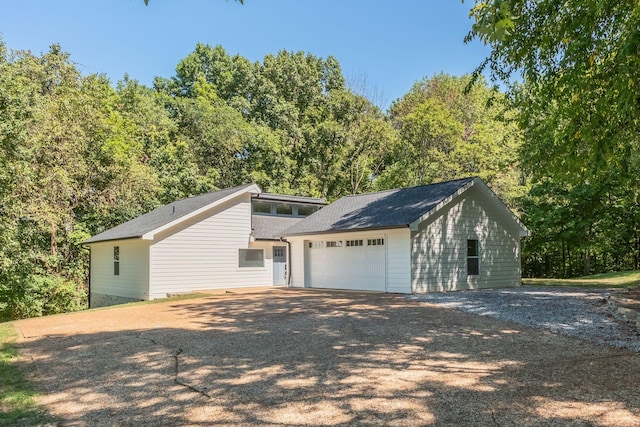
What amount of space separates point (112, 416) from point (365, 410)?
95.9 inches

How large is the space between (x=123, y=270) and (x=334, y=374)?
17.0 metres

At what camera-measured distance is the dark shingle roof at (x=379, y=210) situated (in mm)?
16141

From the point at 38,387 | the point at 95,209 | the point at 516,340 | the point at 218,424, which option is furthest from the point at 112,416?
the point at 95,209

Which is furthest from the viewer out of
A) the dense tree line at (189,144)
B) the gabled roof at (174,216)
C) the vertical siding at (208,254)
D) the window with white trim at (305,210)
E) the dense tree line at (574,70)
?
the window with white trim at (305,210)

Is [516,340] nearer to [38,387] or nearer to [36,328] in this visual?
[38,387]

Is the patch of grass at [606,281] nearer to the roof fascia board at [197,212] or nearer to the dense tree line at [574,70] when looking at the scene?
the dense tree line at [574,70]

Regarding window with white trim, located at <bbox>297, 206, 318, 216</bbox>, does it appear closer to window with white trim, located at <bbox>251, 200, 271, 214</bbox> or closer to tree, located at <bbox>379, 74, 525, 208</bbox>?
window with white trim, located at <bbox>251, 200, 271, 214</bbox>

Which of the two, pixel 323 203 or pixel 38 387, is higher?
pixel 323 203

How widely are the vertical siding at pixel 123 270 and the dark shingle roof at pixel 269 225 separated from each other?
16.1 ft

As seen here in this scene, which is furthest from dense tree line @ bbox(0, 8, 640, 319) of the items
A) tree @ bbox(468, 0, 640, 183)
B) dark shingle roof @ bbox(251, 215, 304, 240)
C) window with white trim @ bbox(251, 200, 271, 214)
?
dark shingle roof @ bbox(251, 215, 304, 240)

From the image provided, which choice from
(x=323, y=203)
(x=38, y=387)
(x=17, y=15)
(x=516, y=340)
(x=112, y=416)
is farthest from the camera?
(x=323, y=203)

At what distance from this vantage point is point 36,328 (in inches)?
426

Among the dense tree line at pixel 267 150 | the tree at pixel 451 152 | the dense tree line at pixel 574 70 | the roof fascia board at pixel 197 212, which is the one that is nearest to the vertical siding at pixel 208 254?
the roof fascia board at pixel 197 212

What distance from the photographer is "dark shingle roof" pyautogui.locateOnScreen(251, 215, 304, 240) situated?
2114 cm
